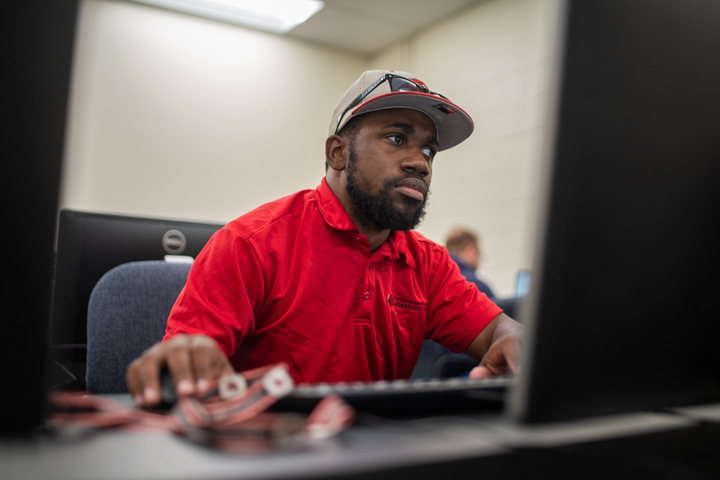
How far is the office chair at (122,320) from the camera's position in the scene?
3.76ft

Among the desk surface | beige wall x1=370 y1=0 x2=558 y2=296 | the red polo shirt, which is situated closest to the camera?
the desk surface

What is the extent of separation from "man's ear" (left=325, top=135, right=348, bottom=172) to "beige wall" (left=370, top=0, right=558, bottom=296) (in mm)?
2133

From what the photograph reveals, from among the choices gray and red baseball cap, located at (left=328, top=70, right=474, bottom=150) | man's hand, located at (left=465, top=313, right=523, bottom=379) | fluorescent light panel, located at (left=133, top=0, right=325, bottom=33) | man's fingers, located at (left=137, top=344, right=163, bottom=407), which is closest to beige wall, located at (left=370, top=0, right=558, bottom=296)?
fluorescent light panel, located at (left=133, top=0, right=325, bottom=33)

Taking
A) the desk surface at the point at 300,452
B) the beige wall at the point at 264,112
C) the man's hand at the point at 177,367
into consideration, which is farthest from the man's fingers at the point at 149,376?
the beige wall at the point at 264,112

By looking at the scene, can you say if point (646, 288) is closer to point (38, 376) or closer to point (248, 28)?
point (38, 376)

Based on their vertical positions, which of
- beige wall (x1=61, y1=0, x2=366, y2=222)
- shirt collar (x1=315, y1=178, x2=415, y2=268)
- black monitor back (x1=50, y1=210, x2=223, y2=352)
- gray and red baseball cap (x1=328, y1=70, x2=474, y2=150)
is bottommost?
black monitor back (x1=50, y1=210, x2=223, y2=352)

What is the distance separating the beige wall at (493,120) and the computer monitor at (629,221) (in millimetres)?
2964

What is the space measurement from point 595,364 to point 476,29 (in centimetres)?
413

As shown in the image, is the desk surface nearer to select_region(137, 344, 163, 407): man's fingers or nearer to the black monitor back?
select_region(137, 344, 163, 407): man's fingers

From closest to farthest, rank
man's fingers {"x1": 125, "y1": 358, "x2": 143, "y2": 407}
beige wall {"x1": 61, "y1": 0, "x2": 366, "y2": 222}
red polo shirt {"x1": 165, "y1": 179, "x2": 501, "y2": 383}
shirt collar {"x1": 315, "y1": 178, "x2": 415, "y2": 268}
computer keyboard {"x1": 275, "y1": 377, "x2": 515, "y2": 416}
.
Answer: computer keyboard {"x1": 275, "y1": 377, "x2": 515, "y2": 416}
man's fingers {"x1": 125, "y1": 358, "x2": 143, "y2": 407}
red polo shirt {"x1": 165, "y1": 179, "x2": 501, "y2": 383}
shirt collar {"x1": 315, "y1": 178, "x2": 415, "y2": 268}
beige wall {"x1": 61, "y1": 0, "x2": 366, "y2": 222}

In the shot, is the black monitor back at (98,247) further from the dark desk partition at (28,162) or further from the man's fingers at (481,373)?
the dark desk partition at (28,162)

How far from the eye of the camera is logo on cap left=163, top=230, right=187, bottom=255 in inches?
56.7

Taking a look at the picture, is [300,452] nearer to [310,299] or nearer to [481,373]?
[481,373]

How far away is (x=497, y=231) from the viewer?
3.84 meters
